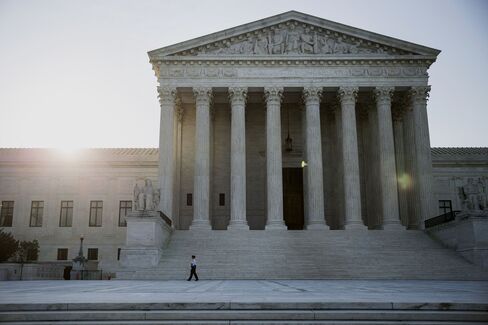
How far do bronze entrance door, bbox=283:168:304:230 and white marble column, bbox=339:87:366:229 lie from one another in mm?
5482

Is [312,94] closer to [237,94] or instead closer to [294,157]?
[237,94]

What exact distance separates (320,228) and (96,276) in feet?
55.1

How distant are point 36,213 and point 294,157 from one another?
92.6ft

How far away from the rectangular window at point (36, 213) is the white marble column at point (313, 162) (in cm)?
2914

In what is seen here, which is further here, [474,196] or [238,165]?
[238,165]

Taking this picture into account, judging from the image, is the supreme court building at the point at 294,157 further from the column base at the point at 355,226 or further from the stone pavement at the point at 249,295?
the stone pavement at the point at 249,295

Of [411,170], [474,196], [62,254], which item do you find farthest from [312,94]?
[62,254]

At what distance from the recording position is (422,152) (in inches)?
1535

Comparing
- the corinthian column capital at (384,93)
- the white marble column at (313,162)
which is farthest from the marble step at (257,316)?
the corinthian column capital at (384,93)

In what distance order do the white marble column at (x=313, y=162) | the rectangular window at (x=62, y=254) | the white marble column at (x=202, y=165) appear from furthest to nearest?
the rectangular window at (x=62, y=254), the white marble column at (x=313, y=162), the white marble column at (x=202, y=165)

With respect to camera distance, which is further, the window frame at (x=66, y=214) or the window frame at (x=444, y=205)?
the window frame at (x=444, y=205)

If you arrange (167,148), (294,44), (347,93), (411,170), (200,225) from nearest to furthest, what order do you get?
(200,225)
(167,148)
(347,93)
(294,44)
(411,170)

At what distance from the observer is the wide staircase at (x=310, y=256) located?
28.2 metres

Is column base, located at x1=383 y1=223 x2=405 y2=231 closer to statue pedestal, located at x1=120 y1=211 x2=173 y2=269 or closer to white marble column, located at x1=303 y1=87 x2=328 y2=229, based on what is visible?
white marble column, located at x1=303 y1=87 x2=328 y2=229
